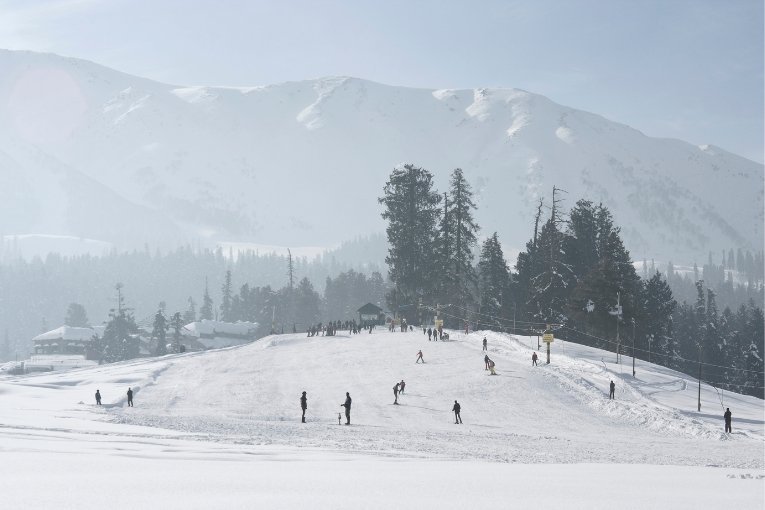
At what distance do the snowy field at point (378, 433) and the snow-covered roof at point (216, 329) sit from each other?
88.5m

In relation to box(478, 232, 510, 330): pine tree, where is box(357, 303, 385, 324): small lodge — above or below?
below

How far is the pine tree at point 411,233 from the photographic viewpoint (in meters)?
85.1

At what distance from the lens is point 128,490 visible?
1285 cm

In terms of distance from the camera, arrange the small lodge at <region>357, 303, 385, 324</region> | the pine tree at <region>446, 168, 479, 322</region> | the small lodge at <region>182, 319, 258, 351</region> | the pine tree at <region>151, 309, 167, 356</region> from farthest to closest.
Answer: the small lodge at <region>182, 319, 258, 351</region> < the pine tree at <region>151, 309, 167, 356</region> < the small lodge at <region>357, 303, 385, 324</region> < the pine tree at <region>446, 168, 479, 322</region>

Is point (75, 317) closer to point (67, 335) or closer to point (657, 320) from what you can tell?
point (67, 335)

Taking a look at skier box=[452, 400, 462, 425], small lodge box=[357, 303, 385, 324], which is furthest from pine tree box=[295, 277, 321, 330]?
skier box=[452, 400, 462, 425]

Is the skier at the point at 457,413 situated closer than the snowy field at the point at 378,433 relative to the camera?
No

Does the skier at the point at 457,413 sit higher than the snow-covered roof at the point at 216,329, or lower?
higher

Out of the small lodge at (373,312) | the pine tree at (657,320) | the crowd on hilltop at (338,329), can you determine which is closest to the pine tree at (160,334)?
the small lodge at (373,312)

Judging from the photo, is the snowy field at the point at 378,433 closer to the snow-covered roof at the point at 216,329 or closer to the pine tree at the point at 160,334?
the pine tree at the point at 160,334

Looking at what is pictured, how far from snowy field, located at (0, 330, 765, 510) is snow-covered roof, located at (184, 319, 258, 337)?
88.5 m

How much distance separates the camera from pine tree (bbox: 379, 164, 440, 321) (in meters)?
85.1

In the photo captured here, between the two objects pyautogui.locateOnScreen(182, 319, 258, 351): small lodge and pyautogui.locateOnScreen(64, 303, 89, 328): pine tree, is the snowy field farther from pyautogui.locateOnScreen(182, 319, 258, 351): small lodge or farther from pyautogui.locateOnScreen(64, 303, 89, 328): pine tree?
pyautogui.locateOnScreen(64, 303, 89, 328): pine tree

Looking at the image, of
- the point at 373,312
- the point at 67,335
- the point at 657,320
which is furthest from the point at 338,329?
the point at 67,335
